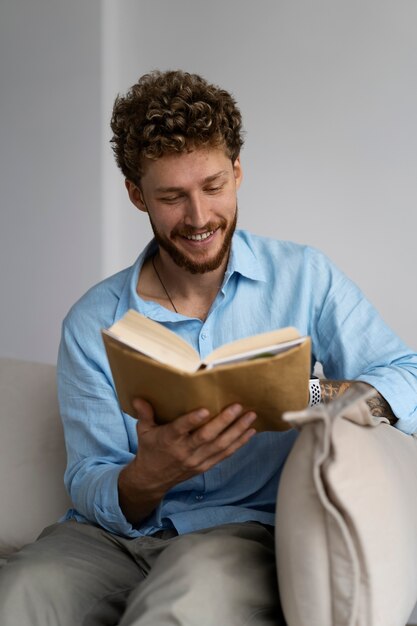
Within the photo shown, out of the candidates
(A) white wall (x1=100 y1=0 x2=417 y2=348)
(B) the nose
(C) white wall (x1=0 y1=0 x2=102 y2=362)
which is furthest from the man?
(C) white wall (x1=0 y1=0 x2=102 y2=362)

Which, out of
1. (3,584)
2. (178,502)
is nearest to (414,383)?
(178,502)

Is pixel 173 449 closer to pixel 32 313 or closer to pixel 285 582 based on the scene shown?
pixel 285 582

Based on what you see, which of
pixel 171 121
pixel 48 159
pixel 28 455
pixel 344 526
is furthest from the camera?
pixel 48 159

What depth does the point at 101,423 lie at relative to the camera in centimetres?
194

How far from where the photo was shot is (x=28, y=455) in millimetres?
2295

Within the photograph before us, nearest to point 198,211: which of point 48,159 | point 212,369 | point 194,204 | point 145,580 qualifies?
point 194,204

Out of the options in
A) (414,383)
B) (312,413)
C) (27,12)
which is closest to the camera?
(312,413)

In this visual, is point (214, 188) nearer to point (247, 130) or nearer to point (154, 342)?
point (154, 342)

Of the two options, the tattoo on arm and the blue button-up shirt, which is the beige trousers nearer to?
the blue button-up shirt

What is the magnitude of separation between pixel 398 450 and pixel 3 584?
2.27ft

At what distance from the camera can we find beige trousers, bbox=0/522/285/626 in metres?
1.45

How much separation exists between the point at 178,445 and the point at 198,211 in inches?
21.6

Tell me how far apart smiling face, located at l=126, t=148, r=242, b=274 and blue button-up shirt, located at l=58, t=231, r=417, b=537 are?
7 centimetres

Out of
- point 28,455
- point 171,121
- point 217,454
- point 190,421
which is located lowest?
point 28,455
